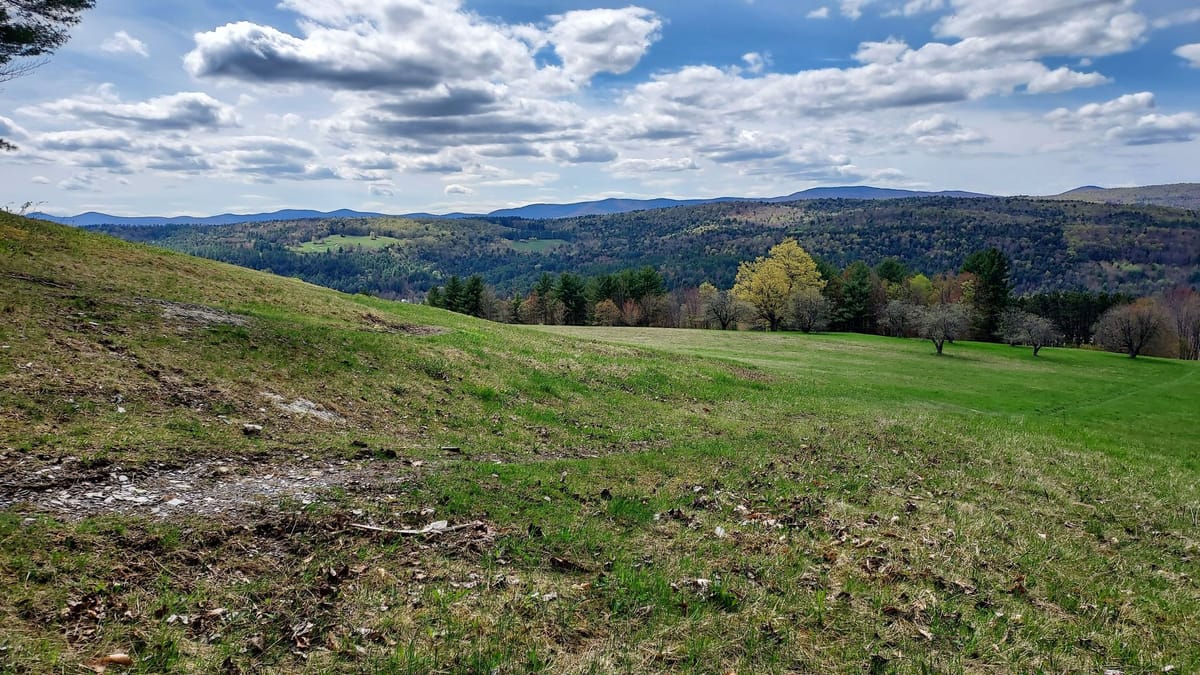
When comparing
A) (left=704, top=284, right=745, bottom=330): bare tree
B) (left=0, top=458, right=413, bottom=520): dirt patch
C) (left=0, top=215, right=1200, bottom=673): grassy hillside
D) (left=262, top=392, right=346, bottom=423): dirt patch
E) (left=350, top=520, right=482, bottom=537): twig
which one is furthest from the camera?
(left=704, top=284, right=745, bottom=330): bare tree

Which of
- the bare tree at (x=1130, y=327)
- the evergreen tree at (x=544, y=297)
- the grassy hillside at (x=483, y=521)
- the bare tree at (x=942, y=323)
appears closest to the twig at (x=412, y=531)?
the grassy hillside at (x=483, y=521)

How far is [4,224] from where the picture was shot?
23297 mm

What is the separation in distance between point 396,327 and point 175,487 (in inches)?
727

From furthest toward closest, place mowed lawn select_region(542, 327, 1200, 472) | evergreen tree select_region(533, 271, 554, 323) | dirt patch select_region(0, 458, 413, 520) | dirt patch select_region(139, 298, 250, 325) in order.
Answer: evergreen tree select_region(533, 271, 554, 323) → mowed lawn select_region(542, 327, 1200, 472) → dirt patch select_region(139, 298, 250, 325) → dirt patch select_region(0, 458, 413, 520)

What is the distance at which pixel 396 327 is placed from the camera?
86.4 ft

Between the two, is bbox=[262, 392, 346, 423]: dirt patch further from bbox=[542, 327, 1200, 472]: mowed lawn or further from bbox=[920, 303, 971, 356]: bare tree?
bbox=[920, 303, 971, 356]: bare tree

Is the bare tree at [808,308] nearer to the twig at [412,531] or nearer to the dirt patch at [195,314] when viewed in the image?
the dirt patch at [195,314]

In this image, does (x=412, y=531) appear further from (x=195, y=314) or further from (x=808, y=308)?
(x=808, y=308)

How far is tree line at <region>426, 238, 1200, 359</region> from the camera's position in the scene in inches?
3263

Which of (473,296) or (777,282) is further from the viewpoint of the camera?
(473,296)

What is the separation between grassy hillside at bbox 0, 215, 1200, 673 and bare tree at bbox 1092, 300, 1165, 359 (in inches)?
2996

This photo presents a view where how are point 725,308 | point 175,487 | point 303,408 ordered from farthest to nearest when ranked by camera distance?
point 725,308, point 303,408, point 175,487

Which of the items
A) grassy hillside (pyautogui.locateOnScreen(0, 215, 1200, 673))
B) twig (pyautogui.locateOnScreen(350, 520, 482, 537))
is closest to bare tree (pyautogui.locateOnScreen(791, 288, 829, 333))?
grassy hillside (pyautogui.locateOnScreen(0, 215, 1200, 673))

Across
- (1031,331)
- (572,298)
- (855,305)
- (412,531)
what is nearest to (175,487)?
(412,531)
